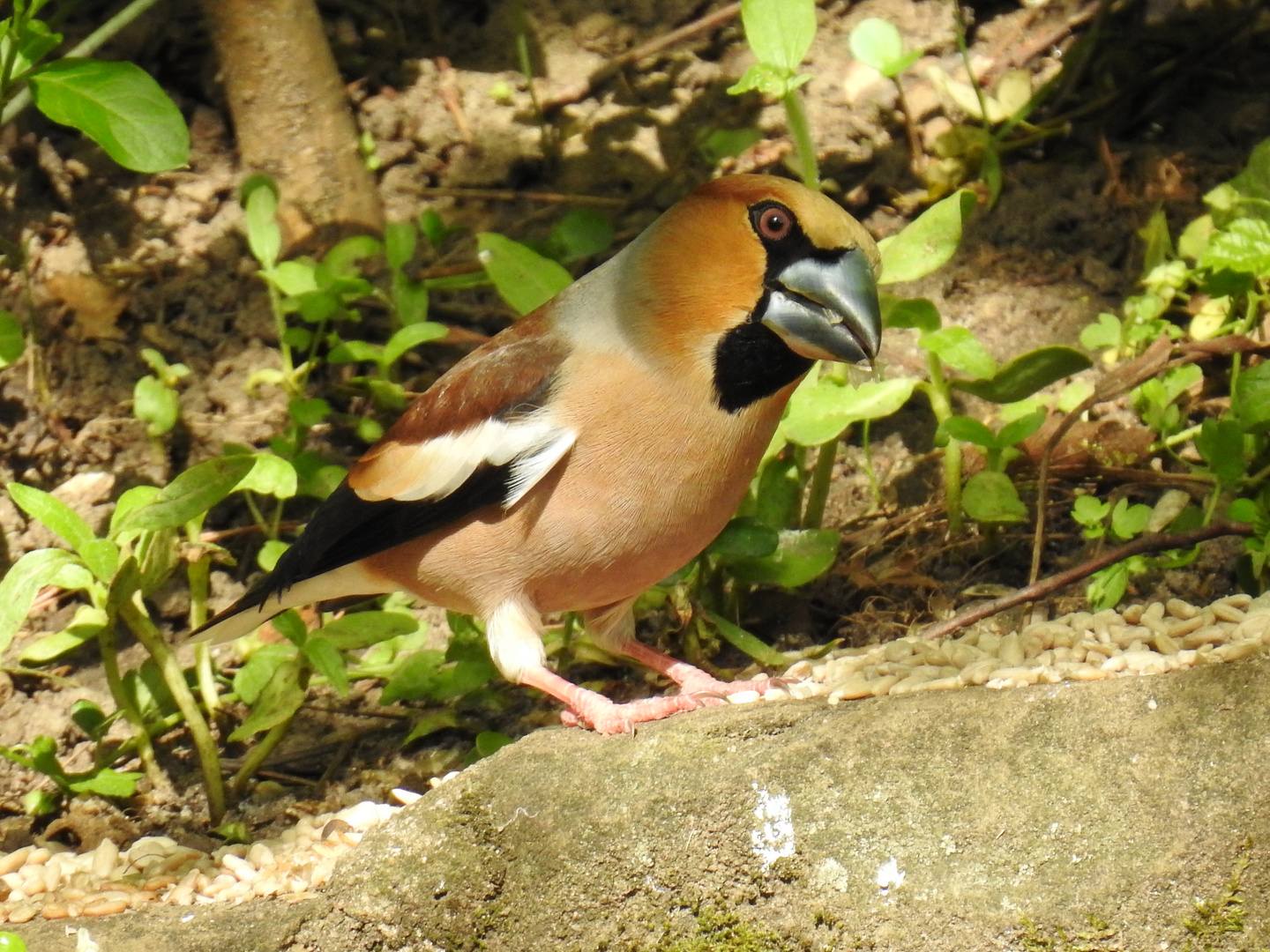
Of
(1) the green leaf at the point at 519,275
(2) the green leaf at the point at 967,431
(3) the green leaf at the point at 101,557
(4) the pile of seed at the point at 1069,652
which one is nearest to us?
(4) the pile of seed at the point at 1069,652

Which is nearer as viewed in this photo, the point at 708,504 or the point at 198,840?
the point at 708,504

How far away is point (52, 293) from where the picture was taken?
4926 millimetres

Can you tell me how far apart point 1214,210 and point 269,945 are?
340 cm

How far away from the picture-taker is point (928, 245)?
3.40 m

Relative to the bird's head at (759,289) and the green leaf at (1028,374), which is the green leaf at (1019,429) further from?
the bird's head at (759,289)

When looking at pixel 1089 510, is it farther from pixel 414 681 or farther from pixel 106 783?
pixel 106 783

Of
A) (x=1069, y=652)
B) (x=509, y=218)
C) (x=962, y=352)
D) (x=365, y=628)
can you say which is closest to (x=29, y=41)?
(x=365, y=628)

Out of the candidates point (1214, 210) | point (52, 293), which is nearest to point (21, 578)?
point (52, 293)

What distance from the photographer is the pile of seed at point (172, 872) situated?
2.84 meters

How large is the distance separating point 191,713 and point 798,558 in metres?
1.61

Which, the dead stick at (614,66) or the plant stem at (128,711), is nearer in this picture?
the plant stem at (128,711)

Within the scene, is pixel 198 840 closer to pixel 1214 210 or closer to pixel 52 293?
pixel 52 293

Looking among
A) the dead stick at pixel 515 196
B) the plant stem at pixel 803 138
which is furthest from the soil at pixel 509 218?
the plant stem at pixel 803 138

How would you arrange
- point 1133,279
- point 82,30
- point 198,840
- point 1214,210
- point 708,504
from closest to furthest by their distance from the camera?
point 708,504 → point 198,840 → point 1214,210 → point 1133,279 → point 82,30
